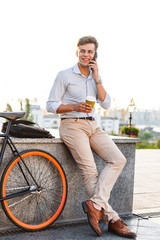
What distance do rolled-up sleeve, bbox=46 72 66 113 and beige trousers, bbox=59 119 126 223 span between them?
0.23 metres

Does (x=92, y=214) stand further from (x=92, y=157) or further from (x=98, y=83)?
(x=98, y=83)

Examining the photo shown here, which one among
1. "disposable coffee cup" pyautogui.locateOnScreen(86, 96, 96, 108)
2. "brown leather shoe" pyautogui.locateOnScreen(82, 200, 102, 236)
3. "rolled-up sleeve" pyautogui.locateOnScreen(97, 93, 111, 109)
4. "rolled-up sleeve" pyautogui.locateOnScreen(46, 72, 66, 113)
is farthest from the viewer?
"rolled-up sleeve" pyautogui.locateOnScreen(97, 93, 111, 109)

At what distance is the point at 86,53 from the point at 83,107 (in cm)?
60

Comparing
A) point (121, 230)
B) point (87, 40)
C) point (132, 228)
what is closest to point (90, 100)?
point (87, 40)

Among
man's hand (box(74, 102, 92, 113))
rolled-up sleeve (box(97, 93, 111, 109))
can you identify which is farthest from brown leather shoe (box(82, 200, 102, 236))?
rolled-up sleeve (box(97, 93, 111, 109))

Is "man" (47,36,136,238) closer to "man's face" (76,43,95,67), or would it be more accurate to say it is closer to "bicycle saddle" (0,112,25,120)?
"man's face" (76,43,95,67)

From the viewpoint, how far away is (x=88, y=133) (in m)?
3.45

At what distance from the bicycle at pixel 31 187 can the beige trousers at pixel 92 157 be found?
0.84 feet

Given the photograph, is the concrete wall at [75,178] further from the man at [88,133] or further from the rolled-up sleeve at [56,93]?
the rolled-up sleeve at [56,93]

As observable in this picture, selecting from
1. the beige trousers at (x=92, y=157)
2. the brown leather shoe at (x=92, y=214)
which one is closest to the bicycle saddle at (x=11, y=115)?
the beige trousers at (x=92, y=157)

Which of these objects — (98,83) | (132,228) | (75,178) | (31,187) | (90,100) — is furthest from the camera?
(75,178)

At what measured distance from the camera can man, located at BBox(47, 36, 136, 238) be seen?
324cm

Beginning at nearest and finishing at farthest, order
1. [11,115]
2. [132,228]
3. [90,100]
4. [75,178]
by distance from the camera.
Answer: [90,100] → [11,115] → [132,228] → [75,178]

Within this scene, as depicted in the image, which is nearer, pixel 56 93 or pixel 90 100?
pixel 90 100
